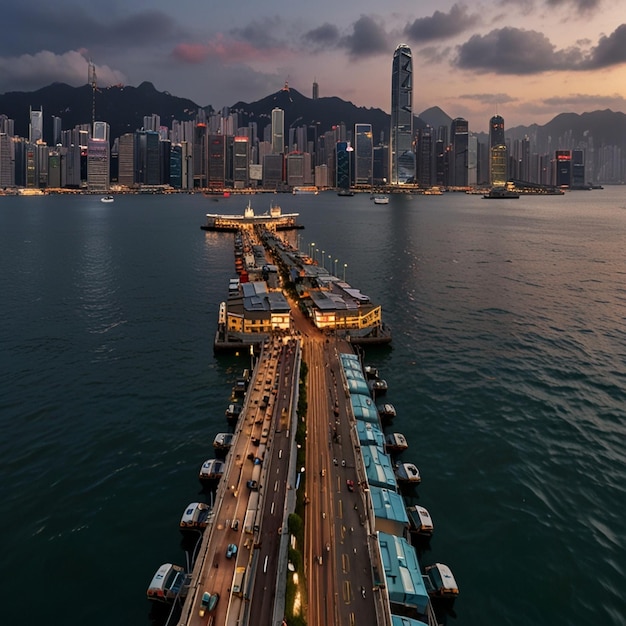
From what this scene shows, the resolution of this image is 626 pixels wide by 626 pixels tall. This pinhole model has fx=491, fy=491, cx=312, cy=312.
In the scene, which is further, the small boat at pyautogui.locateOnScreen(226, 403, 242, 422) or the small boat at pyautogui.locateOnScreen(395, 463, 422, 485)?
the small boat at pyautogui.locateOnScreen(226, 403, 242, 422)

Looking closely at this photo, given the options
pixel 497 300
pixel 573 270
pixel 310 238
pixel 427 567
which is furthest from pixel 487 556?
pixel 310 238

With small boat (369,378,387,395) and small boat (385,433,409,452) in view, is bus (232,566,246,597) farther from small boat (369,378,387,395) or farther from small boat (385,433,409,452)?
small boat (369,378,387,395)

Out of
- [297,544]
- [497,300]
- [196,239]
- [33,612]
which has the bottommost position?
[33,612]

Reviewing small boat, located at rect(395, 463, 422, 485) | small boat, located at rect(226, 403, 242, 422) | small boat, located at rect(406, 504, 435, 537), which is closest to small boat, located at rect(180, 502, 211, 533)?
small boat, located at rect(226, 403, 242, 422)

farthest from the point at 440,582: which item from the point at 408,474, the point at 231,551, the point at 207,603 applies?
the point at 207,603

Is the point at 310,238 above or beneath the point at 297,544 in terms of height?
above

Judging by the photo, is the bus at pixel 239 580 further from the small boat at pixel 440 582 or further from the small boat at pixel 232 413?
the small boat at pixel 232 413

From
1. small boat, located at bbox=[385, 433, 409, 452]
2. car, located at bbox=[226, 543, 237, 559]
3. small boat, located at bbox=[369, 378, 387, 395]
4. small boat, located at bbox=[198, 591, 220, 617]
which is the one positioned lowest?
small boat, located at bbox=[198, 591, 220, 617]

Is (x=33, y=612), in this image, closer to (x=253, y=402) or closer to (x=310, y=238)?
(x=253, y=402)
